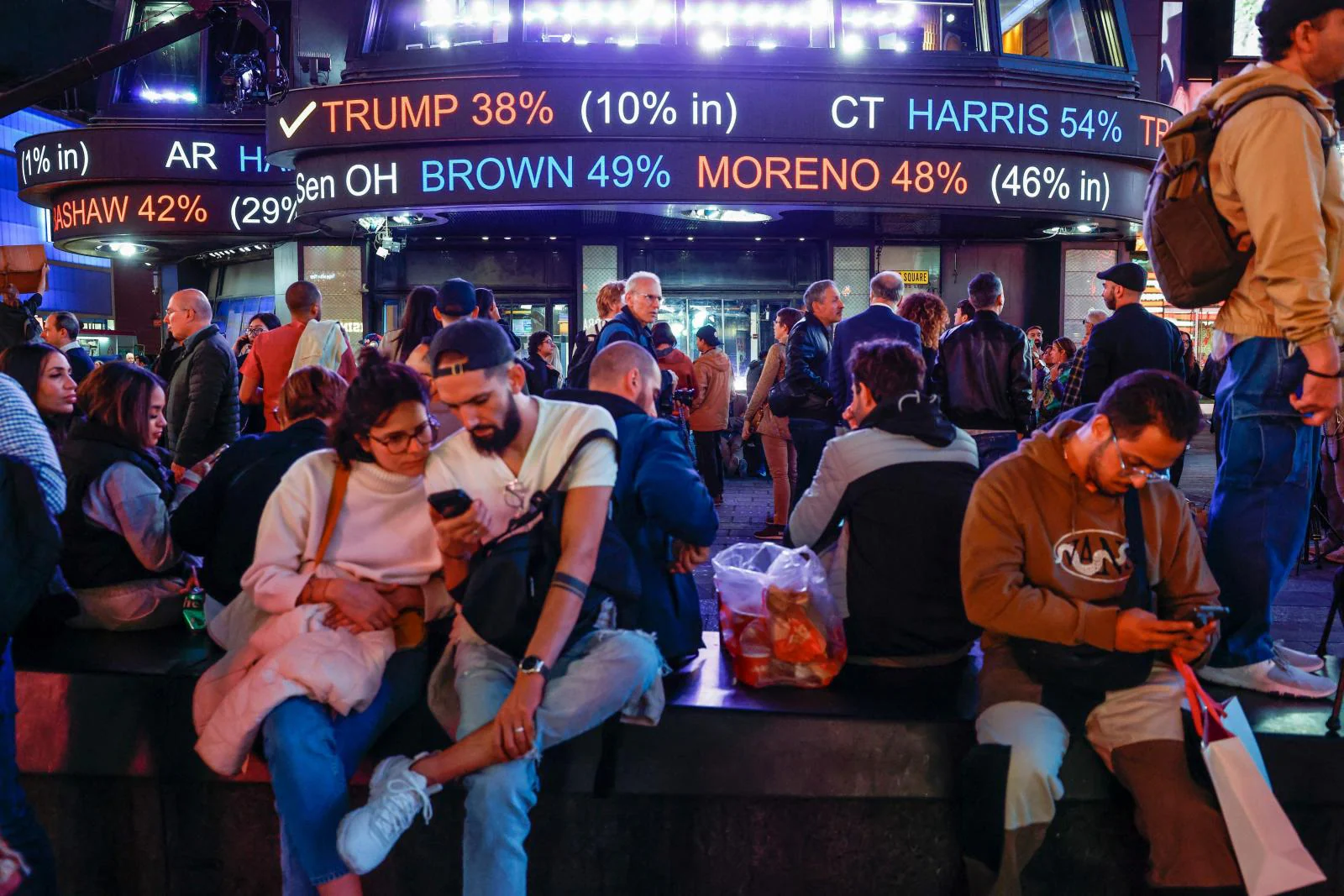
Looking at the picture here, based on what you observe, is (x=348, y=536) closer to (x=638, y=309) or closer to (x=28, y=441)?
(x=28, y=441)

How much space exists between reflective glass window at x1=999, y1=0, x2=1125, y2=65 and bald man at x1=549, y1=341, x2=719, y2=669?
28.3 feet

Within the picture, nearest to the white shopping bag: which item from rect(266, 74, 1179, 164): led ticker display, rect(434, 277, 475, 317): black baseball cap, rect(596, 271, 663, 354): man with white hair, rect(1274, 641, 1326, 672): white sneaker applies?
rect(1274, 641, 1326, 672): white sneaker

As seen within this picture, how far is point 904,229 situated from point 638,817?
11.3 m

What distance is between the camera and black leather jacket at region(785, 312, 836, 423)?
696cm

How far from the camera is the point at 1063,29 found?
11719 millimetres

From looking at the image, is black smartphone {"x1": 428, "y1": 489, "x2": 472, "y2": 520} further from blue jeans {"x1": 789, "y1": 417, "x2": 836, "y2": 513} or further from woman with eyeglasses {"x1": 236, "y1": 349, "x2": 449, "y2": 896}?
blue jeans {"x1": 789, "y1": 417, "x2": 836, "y2": 513}

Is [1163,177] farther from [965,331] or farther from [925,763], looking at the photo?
[965,331]

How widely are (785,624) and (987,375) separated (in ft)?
11.8

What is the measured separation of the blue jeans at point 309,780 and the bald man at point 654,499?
102 cm

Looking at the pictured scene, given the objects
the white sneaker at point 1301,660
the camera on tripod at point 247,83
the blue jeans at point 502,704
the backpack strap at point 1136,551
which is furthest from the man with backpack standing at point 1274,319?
the camera on tripod at point 247,83

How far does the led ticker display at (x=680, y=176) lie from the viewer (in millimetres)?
8914

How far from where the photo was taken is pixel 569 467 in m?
2.90

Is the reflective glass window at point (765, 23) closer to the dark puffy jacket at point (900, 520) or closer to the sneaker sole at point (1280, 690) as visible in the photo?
the dark puffy jacket at point (900, 520)

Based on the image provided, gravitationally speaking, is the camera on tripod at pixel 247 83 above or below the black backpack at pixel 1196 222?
above
